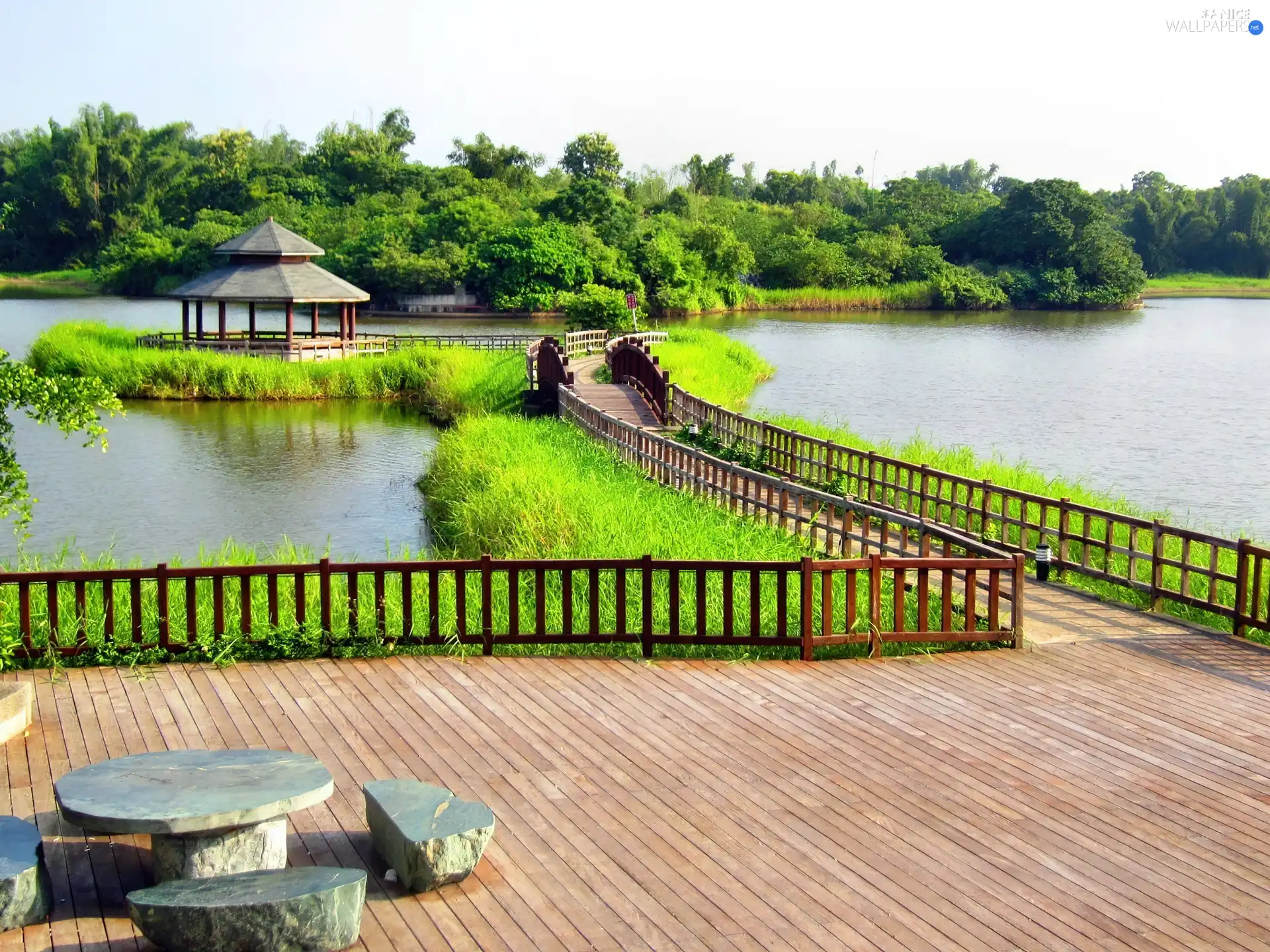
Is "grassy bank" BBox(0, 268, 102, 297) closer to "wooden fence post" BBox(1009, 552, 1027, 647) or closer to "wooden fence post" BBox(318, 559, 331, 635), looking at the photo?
"wooden fence post" BBox(318, 559, 331, 635)

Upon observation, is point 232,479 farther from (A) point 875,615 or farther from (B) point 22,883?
(B) point 22,883

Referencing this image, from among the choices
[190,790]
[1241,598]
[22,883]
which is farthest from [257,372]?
[22,883]

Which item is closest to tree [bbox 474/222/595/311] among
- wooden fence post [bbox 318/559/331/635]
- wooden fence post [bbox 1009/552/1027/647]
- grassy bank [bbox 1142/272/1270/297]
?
wooden fence post [bbox 1009/552/1027/647]

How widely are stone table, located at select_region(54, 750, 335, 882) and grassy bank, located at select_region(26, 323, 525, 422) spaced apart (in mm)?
30479

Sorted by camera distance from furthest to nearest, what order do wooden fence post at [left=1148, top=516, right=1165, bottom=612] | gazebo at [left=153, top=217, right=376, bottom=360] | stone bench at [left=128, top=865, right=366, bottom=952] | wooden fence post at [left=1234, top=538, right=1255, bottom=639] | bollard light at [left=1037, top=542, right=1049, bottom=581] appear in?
gazebo at [left=153, top=217, right=376, bottom=360] < bollard light at [left=1037, top=542, right=1049, bottom=581] < wooden fence post at [left=1148, top=516, right=1165, bottom=612] < wooden fence post at [left=1234, top=538, right=1255, bottom=639] < stone bench at [left=128, top=865, right=366, bottom=952]

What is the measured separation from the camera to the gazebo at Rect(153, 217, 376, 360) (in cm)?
4219

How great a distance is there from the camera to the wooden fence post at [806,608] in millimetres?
10070

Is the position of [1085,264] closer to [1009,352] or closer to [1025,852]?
[1009,352]

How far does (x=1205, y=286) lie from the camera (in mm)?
116062

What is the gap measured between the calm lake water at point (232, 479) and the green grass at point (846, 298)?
157ft

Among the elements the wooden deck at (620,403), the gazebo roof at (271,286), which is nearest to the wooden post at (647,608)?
the wooden deck at (620,403)

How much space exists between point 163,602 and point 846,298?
3065 inches

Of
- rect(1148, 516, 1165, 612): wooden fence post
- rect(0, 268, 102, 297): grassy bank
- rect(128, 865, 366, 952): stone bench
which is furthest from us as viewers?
rect(0, 268, 102, 297): grassy bank

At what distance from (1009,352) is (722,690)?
5076cm
